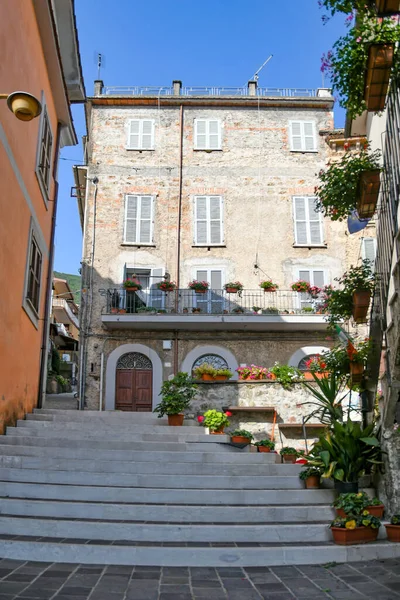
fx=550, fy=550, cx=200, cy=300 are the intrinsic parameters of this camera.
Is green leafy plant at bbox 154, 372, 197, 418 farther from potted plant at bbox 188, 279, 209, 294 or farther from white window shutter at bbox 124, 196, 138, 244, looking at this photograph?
white window shutter at bbox 124, 196, 138, 244

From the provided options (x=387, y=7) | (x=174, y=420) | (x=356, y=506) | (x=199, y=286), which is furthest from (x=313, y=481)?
(x=199, y=286)

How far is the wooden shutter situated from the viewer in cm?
1783

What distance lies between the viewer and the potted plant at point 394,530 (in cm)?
541

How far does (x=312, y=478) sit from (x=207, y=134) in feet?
47.5

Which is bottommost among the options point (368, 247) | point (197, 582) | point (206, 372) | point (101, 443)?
point (197, 582)

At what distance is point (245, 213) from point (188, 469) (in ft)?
40.9

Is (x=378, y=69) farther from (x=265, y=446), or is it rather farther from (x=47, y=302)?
(x=47, y=302)

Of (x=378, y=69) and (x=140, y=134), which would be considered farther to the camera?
(x=140, y=134)

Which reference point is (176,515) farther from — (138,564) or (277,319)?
(277,319)

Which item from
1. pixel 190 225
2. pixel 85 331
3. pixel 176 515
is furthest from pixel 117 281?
pixel 176 515

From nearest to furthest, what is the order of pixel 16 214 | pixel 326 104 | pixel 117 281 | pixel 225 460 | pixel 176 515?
pixel 176 515, pixel 225 460, pixel 16 214, pixel 117 281, pixel 326 104

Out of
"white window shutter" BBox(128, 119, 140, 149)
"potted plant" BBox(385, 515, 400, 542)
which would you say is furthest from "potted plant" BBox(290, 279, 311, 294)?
"potted plant" BBox(385, 515, 400, 542)

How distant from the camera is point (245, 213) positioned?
18109 millimetres

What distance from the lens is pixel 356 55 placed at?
5.28 meters
